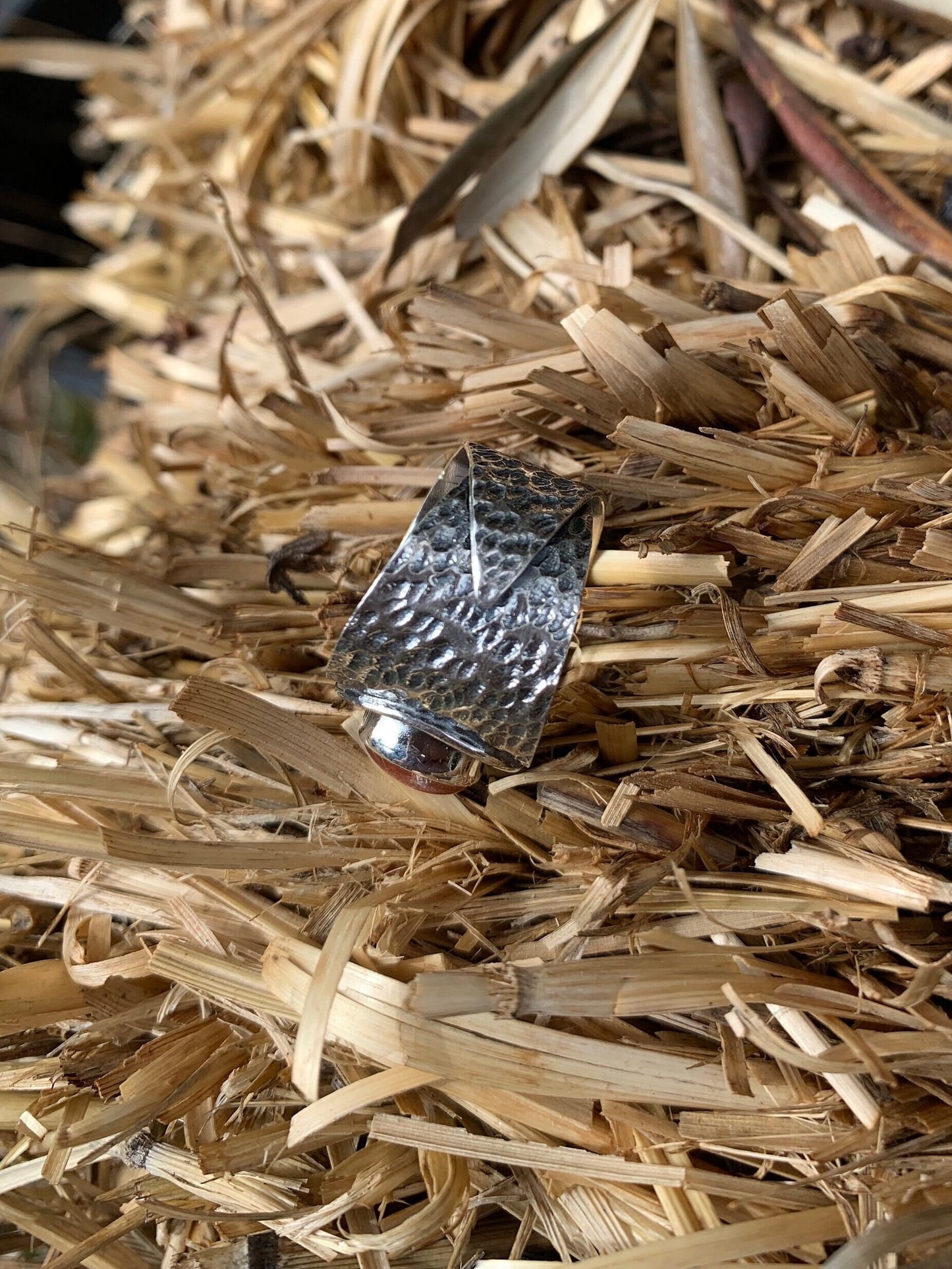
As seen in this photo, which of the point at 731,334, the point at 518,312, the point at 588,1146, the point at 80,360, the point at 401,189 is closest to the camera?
the point at 588,1146

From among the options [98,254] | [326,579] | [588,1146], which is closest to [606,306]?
[326,579]

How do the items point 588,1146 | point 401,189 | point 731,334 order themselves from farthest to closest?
1. point 401,189
2. point 731,334
3. point 588,1146

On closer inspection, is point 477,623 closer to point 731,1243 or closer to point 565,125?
point 731,1243

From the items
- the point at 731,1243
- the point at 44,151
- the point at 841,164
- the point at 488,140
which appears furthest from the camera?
the point at 44,151

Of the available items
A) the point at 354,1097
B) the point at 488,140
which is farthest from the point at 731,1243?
the point at 488,140

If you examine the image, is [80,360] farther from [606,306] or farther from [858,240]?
[858,240]

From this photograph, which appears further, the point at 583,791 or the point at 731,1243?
the point at 583,791

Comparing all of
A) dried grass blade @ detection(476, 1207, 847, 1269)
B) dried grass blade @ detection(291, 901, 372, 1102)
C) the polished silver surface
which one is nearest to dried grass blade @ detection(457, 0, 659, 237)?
the polished silver surface
